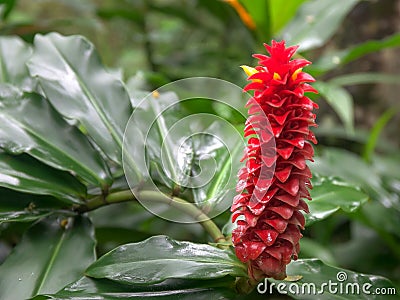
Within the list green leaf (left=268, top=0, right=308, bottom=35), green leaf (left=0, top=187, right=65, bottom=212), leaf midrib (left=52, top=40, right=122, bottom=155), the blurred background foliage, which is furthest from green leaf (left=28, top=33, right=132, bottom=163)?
green leaf (left=268, top=0, right=308, bottom=35)

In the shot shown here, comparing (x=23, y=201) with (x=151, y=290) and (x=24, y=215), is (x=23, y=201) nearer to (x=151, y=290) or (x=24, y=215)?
(x=24, y=215)

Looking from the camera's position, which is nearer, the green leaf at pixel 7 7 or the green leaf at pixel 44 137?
the green leaf at pixel 44 137

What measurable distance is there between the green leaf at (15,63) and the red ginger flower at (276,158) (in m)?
0.52

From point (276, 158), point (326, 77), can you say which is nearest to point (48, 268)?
point (276, 158)

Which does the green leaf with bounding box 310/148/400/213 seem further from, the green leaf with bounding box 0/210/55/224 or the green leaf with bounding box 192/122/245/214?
the green leaf with bounding box 0/210/55/224

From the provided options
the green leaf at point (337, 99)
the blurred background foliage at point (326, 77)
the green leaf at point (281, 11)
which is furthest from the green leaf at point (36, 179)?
the green leaf at point (281, 11)

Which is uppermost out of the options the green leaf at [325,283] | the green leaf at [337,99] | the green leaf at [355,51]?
the green leaf at [355,51]

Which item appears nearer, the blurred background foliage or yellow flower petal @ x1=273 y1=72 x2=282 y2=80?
yellow flower petal @ x1=273 y1=72 x2=282 y2=80

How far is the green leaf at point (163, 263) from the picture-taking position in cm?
62

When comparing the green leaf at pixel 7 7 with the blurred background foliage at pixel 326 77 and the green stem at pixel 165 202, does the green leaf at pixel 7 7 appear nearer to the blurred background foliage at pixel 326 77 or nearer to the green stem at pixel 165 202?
the blurred background foliage at pixel 326 77

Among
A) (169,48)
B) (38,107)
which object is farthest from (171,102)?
(169,48)

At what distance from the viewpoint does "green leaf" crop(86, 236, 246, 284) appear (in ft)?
2.03

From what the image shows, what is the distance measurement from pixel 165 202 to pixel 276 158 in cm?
24

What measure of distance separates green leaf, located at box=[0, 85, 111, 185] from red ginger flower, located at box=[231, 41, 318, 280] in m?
0.29
